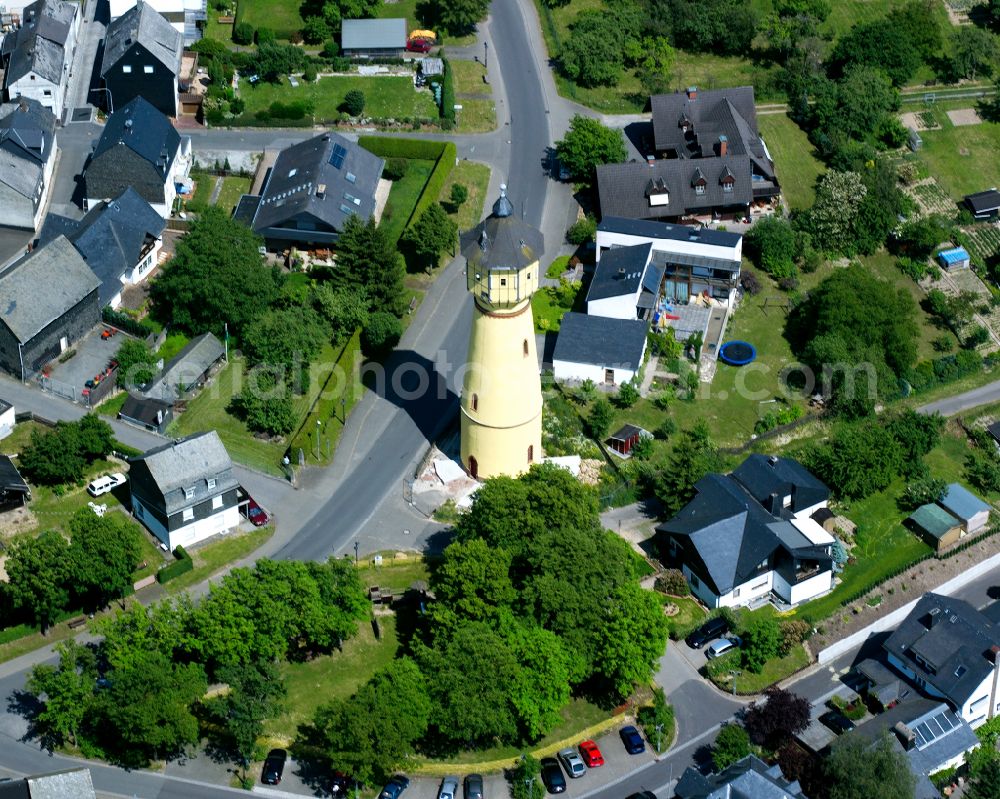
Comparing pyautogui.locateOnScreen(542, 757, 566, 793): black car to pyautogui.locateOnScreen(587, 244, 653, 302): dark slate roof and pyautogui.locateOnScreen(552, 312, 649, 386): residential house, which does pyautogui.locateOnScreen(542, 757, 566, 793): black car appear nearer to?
pyautogui.locateOnScreen(552, 312, 649, 386): residential house

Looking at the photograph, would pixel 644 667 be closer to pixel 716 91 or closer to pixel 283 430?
pixel 283 430

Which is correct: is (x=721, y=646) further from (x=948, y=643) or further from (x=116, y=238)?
(x=116, y=238)

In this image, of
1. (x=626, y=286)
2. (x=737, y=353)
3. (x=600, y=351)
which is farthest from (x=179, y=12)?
(x=737, y=353)

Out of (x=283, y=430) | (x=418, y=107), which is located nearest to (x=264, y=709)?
(x=283, y=430)

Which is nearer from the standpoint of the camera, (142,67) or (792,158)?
(142,67)

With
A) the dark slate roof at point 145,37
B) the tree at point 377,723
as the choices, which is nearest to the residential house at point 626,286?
the tree at point 377,723

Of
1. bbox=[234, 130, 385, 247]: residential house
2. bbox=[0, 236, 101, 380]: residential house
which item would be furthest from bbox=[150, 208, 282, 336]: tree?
bbox=[234, 130, 385, 247]: residential house
